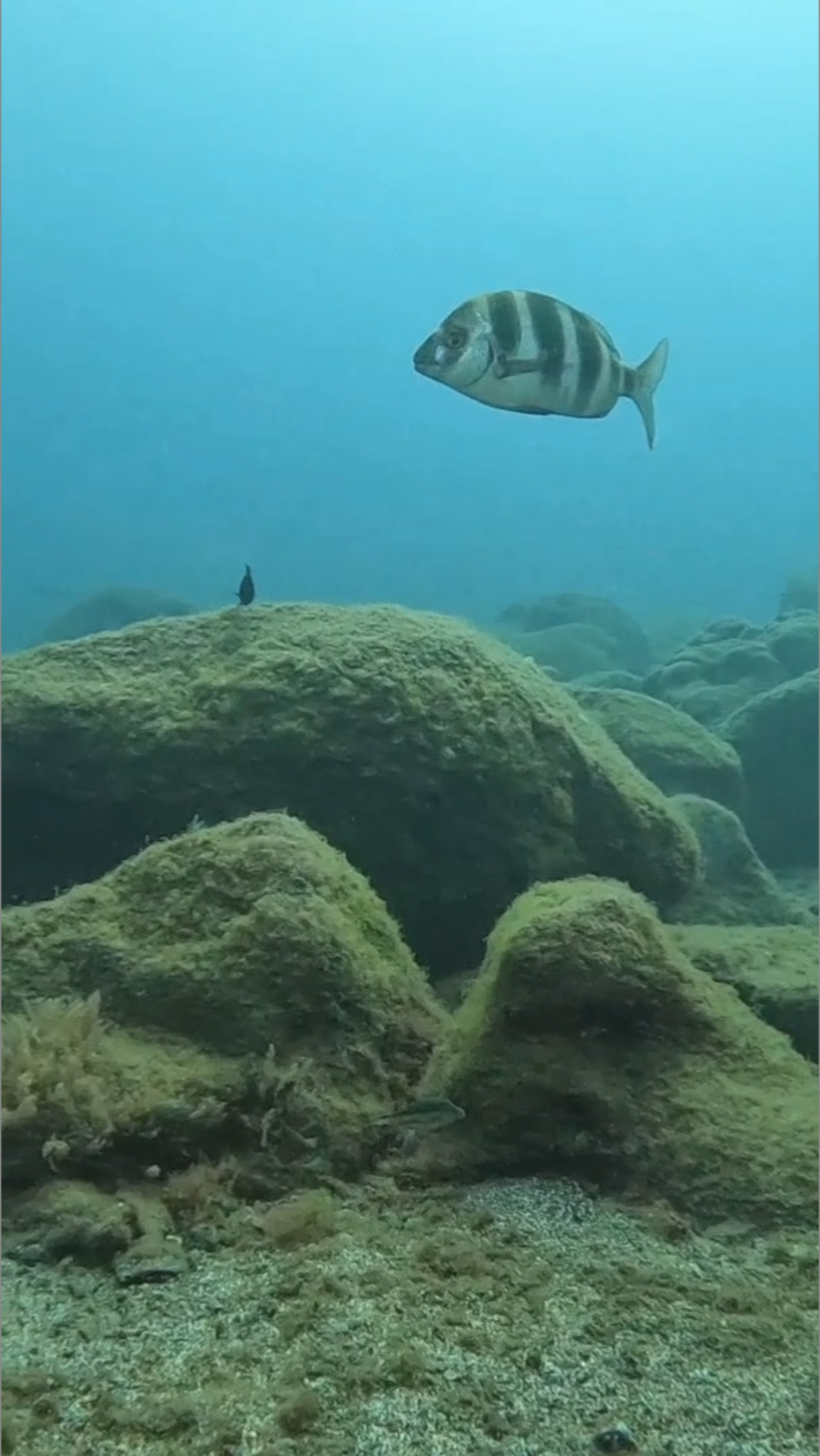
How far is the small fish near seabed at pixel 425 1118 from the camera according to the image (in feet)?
10.2

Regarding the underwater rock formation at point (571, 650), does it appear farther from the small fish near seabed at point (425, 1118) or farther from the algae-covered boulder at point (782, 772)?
the small fish near seabed at point (425, 1118)

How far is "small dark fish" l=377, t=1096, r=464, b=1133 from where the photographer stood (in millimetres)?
3119

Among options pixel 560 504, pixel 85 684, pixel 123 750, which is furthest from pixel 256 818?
pixel 560 504

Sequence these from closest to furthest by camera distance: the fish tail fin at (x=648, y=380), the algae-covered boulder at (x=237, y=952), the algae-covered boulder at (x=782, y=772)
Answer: the algae-covered boulder at (x=237, y=952)
the fish tail fin at (x=648, y=380)
the algae-covered boulder at (x=782, y=772)

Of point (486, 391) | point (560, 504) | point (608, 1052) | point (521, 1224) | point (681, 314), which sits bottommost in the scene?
point (521, 1224)

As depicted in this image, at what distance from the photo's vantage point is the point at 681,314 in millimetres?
108562

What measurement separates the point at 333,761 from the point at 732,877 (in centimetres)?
319

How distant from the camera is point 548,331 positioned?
3.72 m

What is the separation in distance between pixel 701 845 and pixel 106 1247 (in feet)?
15.8

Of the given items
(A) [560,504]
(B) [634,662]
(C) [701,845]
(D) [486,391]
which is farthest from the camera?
(A) [560,504]

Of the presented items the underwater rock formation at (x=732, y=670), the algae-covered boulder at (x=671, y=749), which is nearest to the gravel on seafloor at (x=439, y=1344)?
the algae-covered boulder at (x=671, y=749)

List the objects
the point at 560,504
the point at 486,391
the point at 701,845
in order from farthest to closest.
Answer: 1. the point at 560,504
2. the point at 701,845
3. the point at 486,391

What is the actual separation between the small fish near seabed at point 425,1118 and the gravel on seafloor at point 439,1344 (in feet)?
0.85

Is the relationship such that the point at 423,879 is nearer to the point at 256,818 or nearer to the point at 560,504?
the point at 256,818
